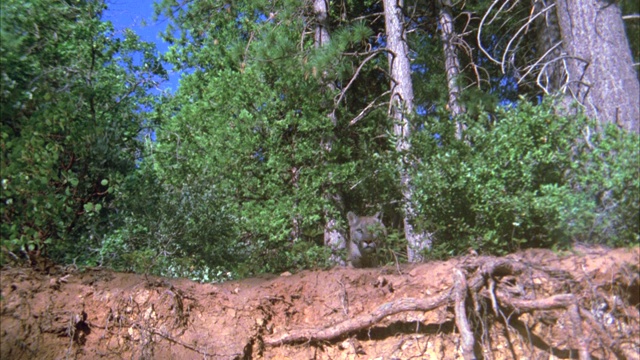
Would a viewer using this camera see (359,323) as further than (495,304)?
Yes

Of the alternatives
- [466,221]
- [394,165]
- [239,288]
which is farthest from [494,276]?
[239,288]

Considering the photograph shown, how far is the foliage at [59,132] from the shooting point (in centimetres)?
604

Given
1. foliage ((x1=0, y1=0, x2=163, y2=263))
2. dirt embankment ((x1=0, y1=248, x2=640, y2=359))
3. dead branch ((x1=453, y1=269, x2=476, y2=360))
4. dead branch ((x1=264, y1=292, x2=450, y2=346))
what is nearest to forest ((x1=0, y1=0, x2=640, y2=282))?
foliage ((x1=0, y1=0, x2=163, y2=263))

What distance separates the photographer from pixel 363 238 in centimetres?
855

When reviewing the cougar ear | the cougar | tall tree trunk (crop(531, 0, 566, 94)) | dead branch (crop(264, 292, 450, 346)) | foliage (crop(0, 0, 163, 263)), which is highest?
tall tree trunk (crop(531, 0, 566, 94))

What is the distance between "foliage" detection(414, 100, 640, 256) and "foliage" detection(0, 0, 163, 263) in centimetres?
411

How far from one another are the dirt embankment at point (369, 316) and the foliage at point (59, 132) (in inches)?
24.4

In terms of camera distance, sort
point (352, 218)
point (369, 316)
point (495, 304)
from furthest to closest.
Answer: point (352, 218) → point (369, 316) → point (495, 304)

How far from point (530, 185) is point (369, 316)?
2.57 metres

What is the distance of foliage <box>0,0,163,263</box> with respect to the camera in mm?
6043

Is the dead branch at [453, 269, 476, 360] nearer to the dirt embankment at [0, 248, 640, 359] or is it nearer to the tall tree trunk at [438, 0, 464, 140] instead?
the dirt embankment at [0, 248, 640, 359]

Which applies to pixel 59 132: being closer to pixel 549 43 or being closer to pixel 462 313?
pixel 462 313

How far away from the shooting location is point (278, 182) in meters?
10.0

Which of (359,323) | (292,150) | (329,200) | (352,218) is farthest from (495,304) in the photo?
(292,150)
